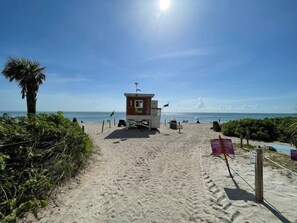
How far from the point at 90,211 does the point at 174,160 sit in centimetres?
480

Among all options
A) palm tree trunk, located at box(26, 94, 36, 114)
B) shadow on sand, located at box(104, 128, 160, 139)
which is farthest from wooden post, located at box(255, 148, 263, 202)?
palm tree trunk, located at box(26, 94, 36, 114)

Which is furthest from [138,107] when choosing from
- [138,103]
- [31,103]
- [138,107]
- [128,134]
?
[31,103]

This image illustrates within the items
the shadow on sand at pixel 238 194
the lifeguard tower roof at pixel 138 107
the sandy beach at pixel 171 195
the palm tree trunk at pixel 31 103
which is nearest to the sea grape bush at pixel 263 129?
the lifeguard tower roof at pixel 138 107

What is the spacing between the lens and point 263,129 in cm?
1552

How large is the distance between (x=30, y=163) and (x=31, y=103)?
9.82 meters

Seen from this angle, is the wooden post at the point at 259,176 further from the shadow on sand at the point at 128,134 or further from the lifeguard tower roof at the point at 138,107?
the lifeguard tower roof at the point at 138,107

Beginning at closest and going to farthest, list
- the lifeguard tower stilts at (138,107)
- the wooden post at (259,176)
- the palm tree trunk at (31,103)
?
the wooden post at (259,176) → the palm tree trunk at (31,103) → the lifeguard tower stilts at (138,107)

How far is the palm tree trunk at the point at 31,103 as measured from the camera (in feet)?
39.7

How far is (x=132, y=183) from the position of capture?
551 cm

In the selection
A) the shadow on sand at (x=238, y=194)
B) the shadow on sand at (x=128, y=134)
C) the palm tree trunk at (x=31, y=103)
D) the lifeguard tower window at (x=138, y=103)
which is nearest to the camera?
the shadow on sand at (x=238, y=194)

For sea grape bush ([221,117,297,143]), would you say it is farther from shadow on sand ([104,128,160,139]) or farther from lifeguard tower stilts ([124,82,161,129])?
lifeguard tower stilts ([124,82,161,129])

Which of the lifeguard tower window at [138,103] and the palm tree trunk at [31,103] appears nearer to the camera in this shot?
the palm tree trunk at [31,103]

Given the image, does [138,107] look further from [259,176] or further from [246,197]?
[259,176]

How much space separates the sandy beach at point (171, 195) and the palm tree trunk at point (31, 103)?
748cm
